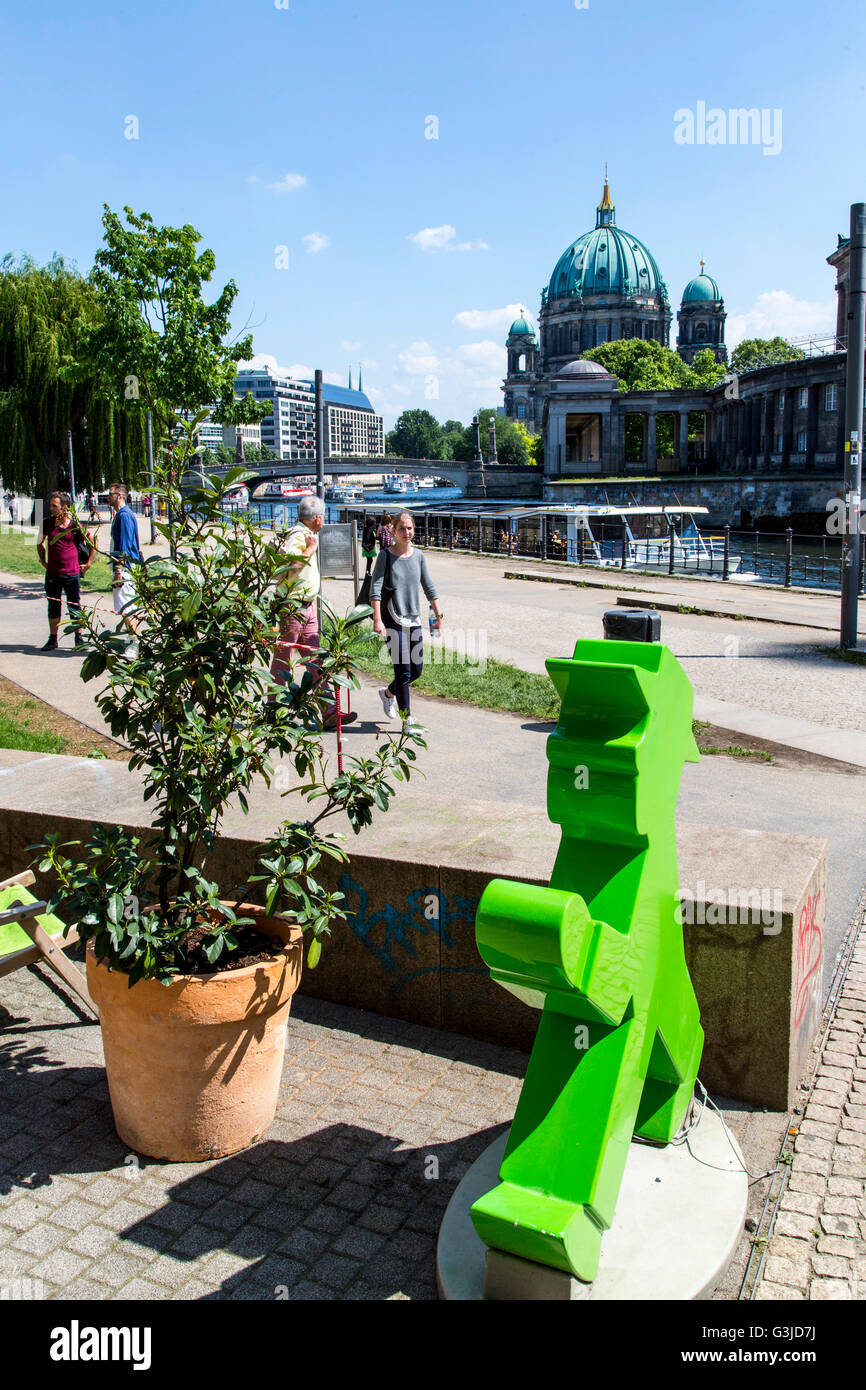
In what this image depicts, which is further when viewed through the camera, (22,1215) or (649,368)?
(649,368)

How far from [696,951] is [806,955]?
491 mm

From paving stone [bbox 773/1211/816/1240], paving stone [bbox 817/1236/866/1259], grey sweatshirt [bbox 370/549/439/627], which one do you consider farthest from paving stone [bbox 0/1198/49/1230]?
grey sweatshirt [bbox 370/549/439/627]

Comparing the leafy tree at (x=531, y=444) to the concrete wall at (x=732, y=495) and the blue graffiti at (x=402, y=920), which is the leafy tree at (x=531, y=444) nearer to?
the concrete wall at (x=732, y=495)

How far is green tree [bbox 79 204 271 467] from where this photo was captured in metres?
17.9

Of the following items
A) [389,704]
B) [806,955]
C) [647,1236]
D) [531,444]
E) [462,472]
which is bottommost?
[647,1236]

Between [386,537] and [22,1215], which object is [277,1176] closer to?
[22,1215]

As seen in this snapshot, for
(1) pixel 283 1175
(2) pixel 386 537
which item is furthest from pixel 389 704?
(1) pixel 283 1175

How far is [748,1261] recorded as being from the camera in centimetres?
314

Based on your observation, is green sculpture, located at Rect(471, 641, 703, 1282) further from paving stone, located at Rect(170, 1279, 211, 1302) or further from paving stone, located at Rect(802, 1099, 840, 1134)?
paving stone, located at Rect(802, 1099, 840, 1134)

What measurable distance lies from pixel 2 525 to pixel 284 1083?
1713 inches

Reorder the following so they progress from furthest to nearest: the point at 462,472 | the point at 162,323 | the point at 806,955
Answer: the point at 462,472 → the point at 162,323 → the point at 806,955

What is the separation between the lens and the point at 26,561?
85.4ft

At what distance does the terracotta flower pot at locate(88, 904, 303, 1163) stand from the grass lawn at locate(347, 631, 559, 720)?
6.59 m

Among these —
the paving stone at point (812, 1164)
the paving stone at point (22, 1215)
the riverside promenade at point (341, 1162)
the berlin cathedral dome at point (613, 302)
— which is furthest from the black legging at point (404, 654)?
the berlin cathedral dome at point (613, 302)
